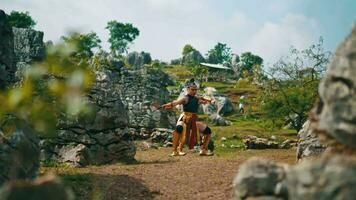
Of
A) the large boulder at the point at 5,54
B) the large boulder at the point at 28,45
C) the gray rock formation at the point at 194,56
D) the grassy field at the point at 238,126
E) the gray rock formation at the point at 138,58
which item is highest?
the gray rock formation at the point at 194,56

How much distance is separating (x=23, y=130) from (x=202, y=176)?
21.3 ft

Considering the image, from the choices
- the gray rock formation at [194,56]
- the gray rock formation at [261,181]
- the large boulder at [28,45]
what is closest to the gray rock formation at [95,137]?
the large boulder at [28,45]

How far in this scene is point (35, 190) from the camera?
162 inches

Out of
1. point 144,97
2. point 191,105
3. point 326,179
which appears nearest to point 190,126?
point 191,105

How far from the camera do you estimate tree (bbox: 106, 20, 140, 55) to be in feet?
456

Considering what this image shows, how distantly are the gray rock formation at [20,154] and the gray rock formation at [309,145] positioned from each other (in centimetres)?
753

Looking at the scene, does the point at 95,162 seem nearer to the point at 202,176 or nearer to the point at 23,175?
the point at 202,176

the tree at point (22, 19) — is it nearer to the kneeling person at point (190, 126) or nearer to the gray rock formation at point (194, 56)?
the gray rock formation at point (194, 56)

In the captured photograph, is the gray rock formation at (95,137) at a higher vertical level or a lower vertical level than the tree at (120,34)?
lower

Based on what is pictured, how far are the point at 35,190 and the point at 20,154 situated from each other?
3.72 metres

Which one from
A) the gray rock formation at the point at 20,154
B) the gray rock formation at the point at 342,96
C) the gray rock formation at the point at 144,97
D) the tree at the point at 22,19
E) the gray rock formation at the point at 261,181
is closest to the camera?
the gray rock formation at the point at 342,96

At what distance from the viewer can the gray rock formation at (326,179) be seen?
13.7 feet

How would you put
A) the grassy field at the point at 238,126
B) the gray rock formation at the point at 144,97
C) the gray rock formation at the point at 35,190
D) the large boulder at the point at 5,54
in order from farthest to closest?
1. the gray rock formation at the point at 144,97
2. the grassy field at the point at 238,126
3. the large boulder at the point at 5,54
4. the gray rock formation at the point at 35,190

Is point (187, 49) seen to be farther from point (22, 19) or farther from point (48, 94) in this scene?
point (48, 94)
